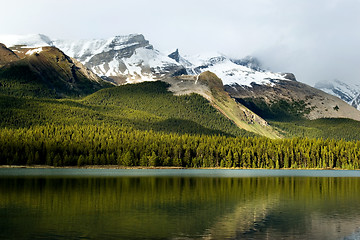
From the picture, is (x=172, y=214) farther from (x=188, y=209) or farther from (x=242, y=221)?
(x=242, y=221)

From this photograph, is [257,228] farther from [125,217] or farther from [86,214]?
[86,214]

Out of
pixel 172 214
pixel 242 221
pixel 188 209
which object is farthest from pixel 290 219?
pixel 172 214

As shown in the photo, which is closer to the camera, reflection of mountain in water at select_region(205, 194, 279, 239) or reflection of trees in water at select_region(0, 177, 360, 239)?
reflection of mountain in water at select_region(205, 194, 279, 239)

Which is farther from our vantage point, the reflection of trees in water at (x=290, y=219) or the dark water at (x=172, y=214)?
the reflection of trees in water at (x=290, y=219)

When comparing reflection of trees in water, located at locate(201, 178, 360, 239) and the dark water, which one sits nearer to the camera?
the dark water

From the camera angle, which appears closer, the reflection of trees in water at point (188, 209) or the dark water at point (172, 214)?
the dark water at point (172, 214)

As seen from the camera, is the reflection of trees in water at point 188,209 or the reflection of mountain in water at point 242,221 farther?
the reflection of trees in water at point 188,209

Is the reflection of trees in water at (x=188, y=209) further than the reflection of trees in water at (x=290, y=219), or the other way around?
the reflection of trees in water at (x=188, y=209)

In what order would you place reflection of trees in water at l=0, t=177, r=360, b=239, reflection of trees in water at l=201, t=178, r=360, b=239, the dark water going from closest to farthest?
the dark water < reflection of trees in water at l=201, t=178, r=360, b=239 < reflection of trees in water at l=0, t=177, r=360, b=239

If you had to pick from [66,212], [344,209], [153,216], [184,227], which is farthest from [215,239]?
[344,209]

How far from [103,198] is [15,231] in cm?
3113

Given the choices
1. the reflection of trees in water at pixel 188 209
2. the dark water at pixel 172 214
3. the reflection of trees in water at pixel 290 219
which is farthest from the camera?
the reflection of trees in water at pixel 188 209

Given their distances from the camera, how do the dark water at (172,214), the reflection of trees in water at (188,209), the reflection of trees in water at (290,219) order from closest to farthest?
1. the dark water at (172,214)
2. the reflection of trees in water at (290,219)
3. the reflection of trees in water at (188,209)

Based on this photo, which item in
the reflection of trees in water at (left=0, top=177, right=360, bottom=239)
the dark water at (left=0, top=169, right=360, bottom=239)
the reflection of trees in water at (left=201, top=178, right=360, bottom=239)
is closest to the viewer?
the dark water at (left=0, top=169, right=360, bottom=239)
